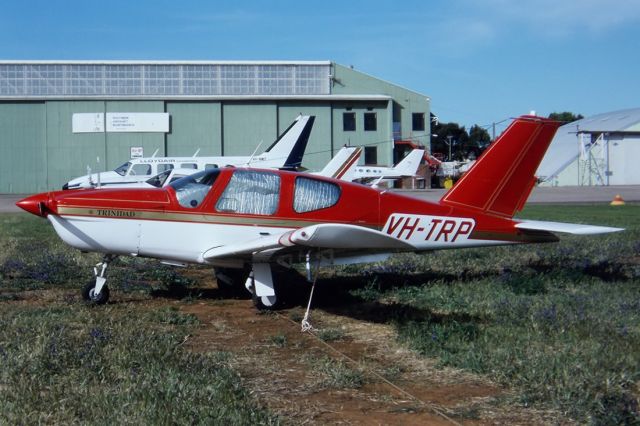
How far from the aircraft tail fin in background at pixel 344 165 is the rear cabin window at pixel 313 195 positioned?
1322cm

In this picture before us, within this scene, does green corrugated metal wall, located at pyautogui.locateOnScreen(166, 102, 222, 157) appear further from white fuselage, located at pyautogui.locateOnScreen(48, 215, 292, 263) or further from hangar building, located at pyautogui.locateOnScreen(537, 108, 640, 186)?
white fuselage, located at pyautogui.locateOnScreen(48, 215, 292, 263)

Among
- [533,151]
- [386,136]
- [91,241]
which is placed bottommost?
[91,241]

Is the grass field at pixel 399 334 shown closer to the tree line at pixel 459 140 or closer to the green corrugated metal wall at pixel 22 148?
the green corrugated metal wall at pixel 22 148

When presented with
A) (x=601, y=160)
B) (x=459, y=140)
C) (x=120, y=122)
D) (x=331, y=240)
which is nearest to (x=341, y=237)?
(x=331, y=240)

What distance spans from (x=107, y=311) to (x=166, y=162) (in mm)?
23500

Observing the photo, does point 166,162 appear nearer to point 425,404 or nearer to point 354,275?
point 354,275

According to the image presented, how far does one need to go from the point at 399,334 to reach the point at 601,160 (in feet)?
201

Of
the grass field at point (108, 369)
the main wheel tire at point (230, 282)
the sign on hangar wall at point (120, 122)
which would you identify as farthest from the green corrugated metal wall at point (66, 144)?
the grass field at point (108, 369)

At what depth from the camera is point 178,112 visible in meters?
51.5

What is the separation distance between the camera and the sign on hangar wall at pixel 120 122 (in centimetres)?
5038

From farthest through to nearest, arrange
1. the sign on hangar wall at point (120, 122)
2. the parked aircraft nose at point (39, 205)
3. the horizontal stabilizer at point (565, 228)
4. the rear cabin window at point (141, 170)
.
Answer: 1. the sign on hangar wall at point (120, 122)
2. the rear cabin window at point (141, 170)
3. the horizontal stabilizer at point (565, 228)
4. the parked aircraft nose at point (39, 205)

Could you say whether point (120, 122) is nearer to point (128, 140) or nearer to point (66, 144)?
point (128, 140)

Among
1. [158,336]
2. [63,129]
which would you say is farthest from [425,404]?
[63,129]

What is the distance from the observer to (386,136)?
5641 cm
